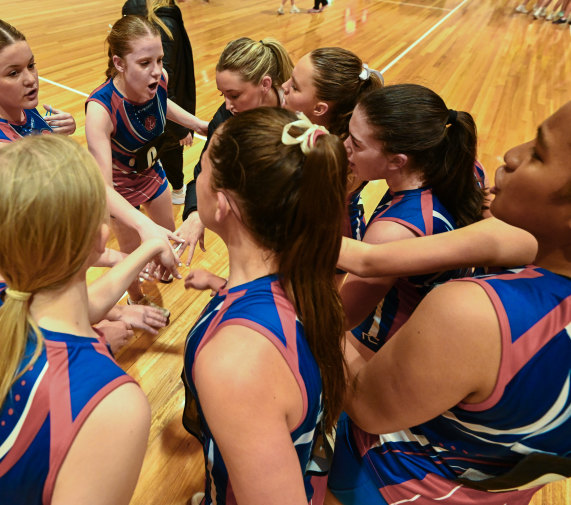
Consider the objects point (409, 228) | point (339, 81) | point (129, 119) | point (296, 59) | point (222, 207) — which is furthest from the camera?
point (296, 59)

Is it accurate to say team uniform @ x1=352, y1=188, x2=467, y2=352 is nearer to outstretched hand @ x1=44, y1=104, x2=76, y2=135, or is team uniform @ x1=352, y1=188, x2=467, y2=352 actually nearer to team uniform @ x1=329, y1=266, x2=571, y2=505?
team uniform @ x1=329, y1=266, x2=571, y2=505

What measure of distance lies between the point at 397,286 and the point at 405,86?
27.4 inches

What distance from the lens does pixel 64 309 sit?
0.86 metres

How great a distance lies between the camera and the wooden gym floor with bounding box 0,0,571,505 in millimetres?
1995

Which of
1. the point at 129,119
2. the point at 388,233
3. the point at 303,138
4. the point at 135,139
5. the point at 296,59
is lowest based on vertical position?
the point at 296,59

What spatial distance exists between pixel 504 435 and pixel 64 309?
0.92 metres

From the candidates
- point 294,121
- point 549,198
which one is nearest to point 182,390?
point 294,121

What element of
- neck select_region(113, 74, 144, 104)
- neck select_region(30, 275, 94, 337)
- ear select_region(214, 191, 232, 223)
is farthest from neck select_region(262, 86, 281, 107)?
neck select_region(30, 275, 94, 337)

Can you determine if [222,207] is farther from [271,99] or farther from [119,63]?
[119,63]

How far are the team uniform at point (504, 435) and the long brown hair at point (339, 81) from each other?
3.99 ft

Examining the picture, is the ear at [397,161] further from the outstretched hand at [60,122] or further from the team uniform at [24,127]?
the outstretched hand at [60,122]

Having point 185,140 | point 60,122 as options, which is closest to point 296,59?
point 185,140

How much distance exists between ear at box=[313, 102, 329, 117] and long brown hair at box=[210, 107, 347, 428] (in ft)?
3.17

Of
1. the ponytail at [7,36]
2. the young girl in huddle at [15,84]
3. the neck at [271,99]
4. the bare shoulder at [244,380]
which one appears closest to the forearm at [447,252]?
the bare shoulder at [244,380]
